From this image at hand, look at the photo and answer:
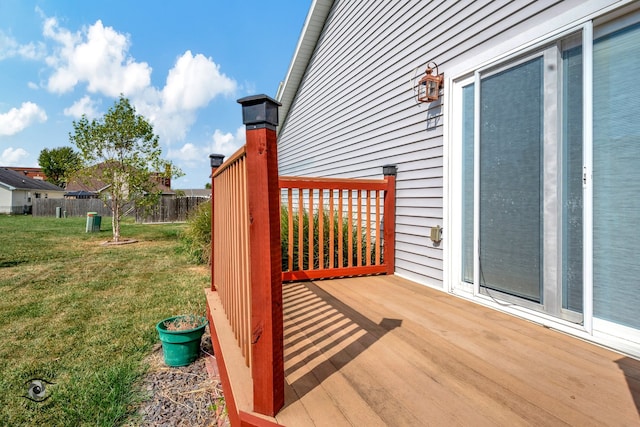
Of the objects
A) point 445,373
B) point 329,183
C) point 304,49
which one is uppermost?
point 304,49

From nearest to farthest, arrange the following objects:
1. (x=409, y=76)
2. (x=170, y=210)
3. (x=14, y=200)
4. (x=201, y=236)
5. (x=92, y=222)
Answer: (x=409, y=76) → (x=201, y=236) → (x=92, y=222) → (x=170, y=210) → (x=14, y=200)

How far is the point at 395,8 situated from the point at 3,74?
22.9m

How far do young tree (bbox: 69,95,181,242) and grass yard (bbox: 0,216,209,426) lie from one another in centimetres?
300

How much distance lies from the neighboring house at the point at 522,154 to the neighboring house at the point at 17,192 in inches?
1360

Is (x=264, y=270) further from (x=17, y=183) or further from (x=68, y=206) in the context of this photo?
(x=17, y=183)

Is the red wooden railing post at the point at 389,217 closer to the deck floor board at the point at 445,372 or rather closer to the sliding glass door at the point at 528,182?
the sliding glass door at the point at 528,182

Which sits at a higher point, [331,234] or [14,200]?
[14,200]

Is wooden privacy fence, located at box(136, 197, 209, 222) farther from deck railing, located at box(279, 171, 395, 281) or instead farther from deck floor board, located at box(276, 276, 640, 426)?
deck floor board, located at box(276, 276, 640, 426)

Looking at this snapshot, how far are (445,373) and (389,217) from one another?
7.84 feet

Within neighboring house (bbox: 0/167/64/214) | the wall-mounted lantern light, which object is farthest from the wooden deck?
neighboring house (bbox: 0/167/64/214)

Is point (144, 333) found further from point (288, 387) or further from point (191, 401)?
point (288, 387)

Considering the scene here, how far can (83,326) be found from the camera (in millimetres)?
3225

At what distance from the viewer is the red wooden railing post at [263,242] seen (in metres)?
1.11

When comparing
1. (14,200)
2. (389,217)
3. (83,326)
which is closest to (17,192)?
(14,200)
